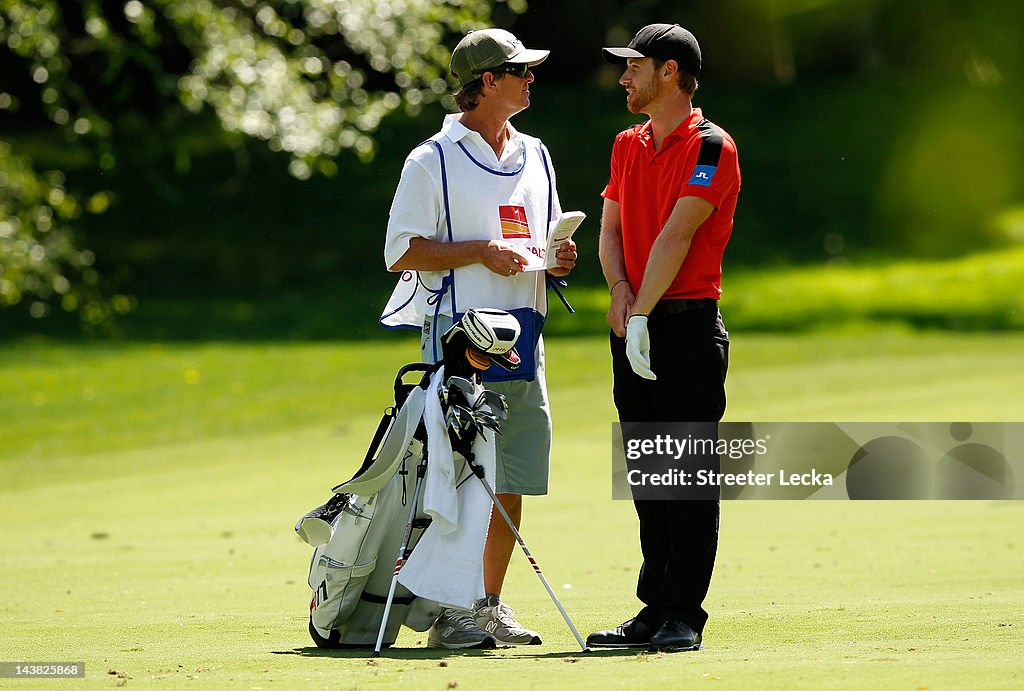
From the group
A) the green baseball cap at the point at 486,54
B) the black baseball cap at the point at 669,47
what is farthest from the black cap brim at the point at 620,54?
the green baseball cap at the point at 486,54

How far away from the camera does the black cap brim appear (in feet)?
17.5

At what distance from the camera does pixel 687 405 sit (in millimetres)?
5234

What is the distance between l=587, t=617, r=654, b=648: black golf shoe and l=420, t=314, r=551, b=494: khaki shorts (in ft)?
2.03

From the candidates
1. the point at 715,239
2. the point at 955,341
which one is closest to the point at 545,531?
the point at 715,239

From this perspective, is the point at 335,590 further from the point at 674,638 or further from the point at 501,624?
the point at 674,638

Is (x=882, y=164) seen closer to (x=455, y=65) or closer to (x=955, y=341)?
(x=955, y=341)

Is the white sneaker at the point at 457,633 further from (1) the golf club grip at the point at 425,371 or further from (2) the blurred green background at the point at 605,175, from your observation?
(2) the blurred green background at the point at 605,175

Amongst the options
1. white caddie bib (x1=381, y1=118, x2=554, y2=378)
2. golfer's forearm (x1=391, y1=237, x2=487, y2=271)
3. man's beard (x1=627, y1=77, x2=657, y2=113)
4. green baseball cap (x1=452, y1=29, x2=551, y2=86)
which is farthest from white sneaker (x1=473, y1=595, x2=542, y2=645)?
green baseball cap (x1=452, y1=29, x2=551, y2=86)

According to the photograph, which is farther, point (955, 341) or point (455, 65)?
point (955, 341)

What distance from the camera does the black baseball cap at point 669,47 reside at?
5.32 meters

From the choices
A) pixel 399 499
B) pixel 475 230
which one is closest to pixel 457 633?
pixel 399 499

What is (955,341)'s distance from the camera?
20234mm

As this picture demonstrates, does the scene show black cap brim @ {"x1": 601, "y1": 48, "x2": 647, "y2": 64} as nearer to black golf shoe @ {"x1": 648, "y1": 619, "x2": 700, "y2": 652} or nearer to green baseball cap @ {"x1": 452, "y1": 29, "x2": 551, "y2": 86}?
green baseball cap @ {"x1": 452, "y1": 29, "x2": 551, "y2": 86}

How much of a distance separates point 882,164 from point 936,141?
53.7 inches
